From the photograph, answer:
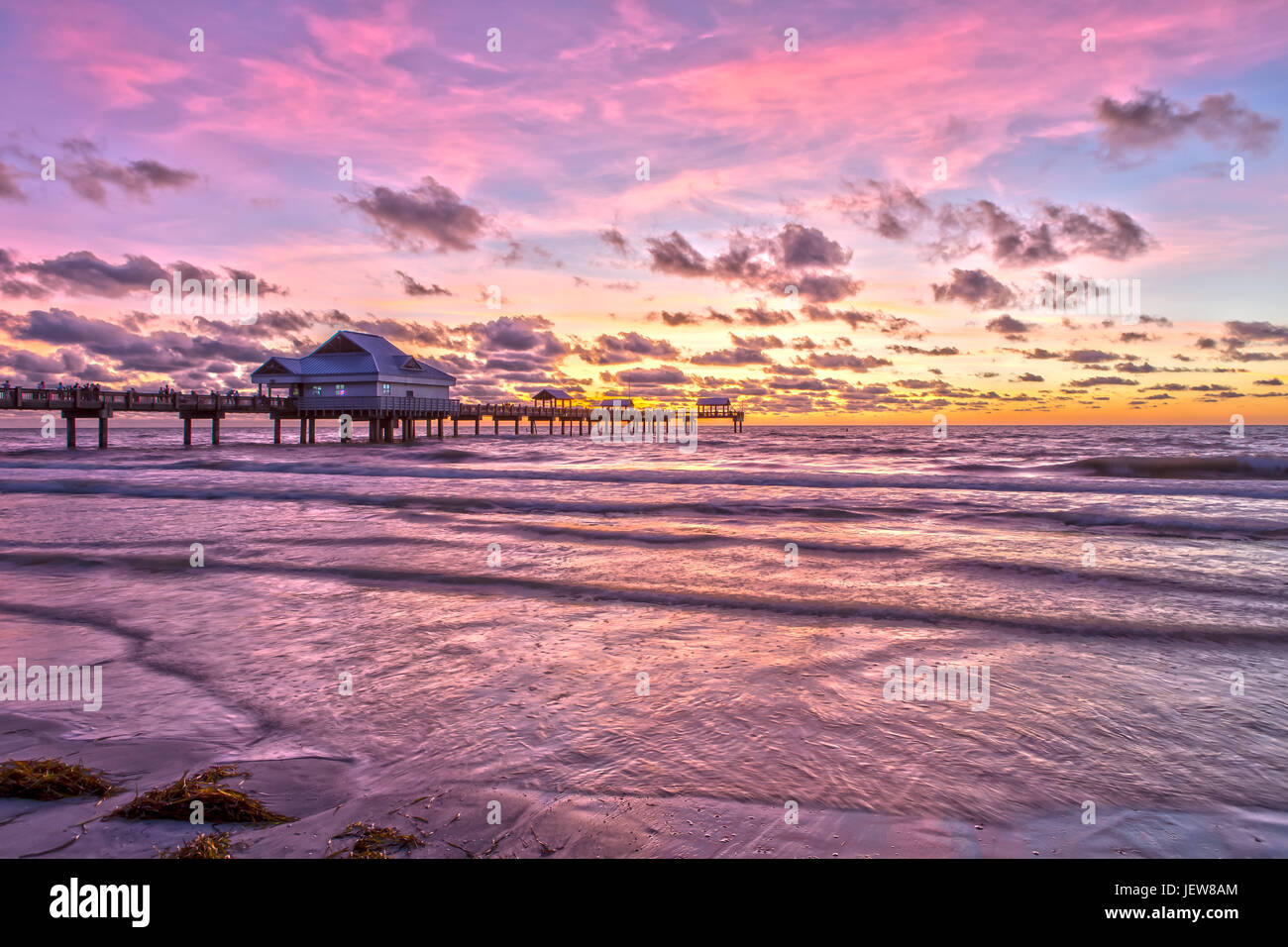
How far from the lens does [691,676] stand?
16.9 ft

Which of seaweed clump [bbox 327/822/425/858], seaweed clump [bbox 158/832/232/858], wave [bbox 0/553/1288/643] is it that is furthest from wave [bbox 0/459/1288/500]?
seaweed clump [bbox 158/832/232/858]

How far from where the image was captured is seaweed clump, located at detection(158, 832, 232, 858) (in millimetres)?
2684

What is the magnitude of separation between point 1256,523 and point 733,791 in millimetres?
18198

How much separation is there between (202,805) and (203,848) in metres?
0.44

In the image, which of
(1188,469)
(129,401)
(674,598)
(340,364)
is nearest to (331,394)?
(340,364)

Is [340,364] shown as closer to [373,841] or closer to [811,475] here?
[811,475]

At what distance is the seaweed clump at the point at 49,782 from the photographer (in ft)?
10.6

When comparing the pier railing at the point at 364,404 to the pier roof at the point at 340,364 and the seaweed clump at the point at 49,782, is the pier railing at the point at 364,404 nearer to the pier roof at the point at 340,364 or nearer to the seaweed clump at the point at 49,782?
the pier roof at the point at 340,364

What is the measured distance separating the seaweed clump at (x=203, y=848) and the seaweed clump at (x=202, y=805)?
8.4 inches
